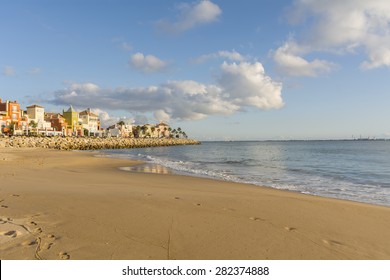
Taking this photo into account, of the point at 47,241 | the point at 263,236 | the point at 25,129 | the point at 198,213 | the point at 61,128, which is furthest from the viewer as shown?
the point at 61,128

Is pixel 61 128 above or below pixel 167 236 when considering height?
above

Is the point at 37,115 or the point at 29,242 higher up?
the point at 37,115

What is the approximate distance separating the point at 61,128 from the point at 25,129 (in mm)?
19618

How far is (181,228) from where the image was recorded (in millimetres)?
5871

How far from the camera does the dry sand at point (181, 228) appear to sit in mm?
4629

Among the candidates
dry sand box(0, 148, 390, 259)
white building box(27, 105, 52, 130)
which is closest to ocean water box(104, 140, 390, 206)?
dry sand box(0, 148, 390, 259)

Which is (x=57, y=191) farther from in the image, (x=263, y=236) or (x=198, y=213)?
(x=263, y=236)

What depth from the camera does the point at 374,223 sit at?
7.24 m

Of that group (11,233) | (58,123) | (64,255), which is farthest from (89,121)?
(64,255)

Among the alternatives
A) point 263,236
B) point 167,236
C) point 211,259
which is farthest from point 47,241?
point 263,236

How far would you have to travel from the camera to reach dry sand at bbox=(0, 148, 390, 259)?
4629 millimetres

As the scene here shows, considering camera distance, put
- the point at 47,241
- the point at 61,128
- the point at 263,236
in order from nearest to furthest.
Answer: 1. the point at 47,241
2. the point at 263,236
3. the point at 61,128

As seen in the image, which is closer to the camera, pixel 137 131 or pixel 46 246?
pixel 46 246

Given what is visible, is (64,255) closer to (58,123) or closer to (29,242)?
(29,242)
